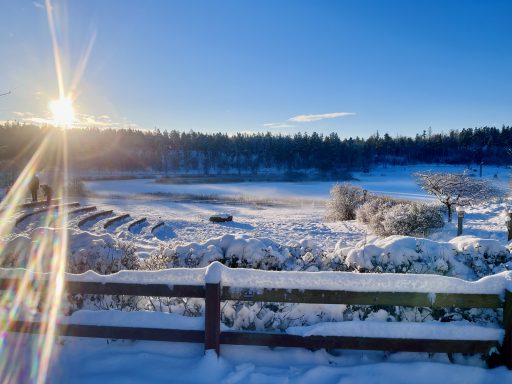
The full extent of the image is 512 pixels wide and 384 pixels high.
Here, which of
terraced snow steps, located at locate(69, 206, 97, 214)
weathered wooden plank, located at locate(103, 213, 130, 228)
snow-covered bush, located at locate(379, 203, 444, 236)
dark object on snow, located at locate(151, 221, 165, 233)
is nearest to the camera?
snow-covered bush, located at locate(379, 203, 444, 236)

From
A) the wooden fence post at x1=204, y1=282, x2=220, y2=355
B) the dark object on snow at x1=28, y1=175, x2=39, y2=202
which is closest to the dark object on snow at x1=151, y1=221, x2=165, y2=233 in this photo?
the dark object on snow at x1=28, y1=175, x2=39, y2=202

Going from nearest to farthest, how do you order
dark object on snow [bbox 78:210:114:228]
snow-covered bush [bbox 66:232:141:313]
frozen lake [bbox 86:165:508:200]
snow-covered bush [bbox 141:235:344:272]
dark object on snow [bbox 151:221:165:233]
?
snow-covered bush [bbox 141:235:344:272] → snow-covered bush [bbox 66:232:141:313] → dark object on snow [bbox 78:210:114:228] → dark object on snow [bbox 151:221:165:233] → frozen lake [bbox 86:165:508:200]

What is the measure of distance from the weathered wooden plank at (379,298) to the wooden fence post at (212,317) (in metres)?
0.24

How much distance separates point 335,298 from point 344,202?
21733mm

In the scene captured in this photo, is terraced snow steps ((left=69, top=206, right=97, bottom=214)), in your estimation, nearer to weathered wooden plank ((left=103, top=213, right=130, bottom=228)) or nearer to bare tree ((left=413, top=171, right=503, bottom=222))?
weathered wooden plank ((left=103, top=213, right=130, bottom=228))

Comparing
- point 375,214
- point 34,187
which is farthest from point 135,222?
point 375,214

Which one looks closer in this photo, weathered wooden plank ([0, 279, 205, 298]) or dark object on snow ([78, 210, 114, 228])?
weathered wooden plank ([0, 279, 205, 298])

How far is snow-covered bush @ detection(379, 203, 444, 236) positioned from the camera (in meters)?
15.3

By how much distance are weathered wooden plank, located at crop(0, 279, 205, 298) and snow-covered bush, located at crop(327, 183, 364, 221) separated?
21965 millimetres

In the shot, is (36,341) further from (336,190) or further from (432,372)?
(336,190)

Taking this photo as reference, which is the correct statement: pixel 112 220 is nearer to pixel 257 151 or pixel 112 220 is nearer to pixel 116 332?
pixel 116 332

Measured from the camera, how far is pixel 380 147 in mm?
112750

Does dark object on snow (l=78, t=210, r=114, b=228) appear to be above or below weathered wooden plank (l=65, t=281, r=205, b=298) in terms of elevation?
below

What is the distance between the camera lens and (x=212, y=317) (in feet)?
12.9
